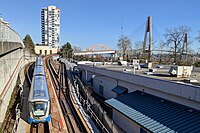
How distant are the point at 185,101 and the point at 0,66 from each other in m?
13.0

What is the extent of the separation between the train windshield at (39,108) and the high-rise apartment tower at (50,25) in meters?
157

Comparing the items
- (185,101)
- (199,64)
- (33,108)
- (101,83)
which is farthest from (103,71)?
(199,64)

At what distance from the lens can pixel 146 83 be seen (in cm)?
1354

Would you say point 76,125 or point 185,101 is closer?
point 185,101

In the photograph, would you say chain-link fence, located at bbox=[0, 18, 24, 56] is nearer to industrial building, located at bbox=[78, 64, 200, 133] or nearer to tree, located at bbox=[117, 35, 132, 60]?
industrial building, located at bbox=[78, 64, 200, 133]

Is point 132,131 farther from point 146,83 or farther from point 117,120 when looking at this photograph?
point 146,83

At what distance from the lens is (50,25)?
573 feet

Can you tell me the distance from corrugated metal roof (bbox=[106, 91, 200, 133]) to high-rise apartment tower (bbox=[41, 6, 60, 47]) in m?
160

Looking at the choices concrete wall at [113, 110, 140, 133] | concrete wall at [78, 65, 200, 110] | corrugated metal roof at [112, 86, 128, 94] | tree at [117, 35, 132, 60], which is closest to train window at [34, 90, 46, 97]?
concrete wall at [113, 110, 140, 133]

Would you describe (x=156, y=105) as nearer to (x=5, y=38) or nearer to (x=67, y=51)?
(x=5, y=38)

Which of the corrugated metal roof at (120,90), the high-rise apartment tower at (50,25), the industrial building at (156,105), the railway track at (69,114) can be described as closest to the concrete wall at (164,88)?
the industrial building at (156,105)

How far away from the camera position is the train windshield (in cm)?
1396

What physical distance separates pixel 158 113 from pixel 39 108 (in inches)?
339

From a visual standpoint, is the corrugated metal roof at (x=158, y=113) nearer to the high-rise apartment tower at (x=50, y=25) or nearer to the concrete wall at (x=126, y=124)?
the concrete wall at (x=126, y=124)
